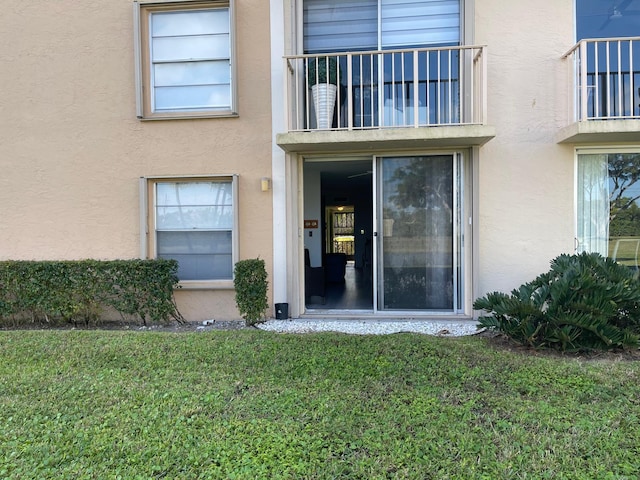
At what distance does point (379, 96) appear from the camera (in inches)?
244

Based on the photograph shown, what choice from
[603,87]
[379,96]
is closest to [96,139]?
[379,96]

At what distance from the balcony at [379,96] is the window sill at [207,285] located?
92.9 inches

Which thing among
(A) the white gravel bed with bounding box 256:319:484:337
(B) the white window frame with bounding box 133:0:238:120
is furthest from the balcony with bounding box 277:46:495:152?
(A) the white gravel bed with bounding box 256:319:484:337

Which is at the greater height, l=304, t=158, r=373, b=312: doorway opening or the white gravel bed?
l=304, t=158, r=373, b=312: doorway opening

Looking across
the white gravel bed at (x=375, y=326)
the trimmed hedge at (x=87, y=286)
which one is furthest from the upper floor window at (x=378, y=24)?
the trimmed hedge at (x=87, y=286)

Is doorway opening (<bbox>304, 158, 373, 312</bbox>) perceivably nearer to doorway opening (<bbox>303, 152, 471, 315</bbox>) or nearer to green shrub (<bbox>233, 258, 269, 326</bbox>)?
doorway opening (<bbox>303, 152, 471, 315</bbox>)

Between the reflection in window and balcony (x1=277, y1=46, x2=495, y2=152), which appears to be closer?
balcony (x1=277, y1=46, x2=495, y2=152)

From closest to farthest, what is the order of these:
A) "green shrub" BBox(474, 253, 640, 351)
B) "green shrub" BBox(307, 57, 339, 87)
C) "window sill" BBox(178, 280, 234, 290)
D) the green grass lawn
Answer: the green grass lawn < "green shrub" BBox(474, 253, 640, 351) < "green shrub" BBox(307, 57, 339, 87) < "window sill" BBox(178, 280, 234, 290)

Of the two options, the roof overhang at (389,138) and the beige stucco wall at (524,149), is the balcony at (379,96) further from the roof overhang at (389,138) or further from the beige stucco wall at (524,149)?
the beige stucco wall at (524,149)

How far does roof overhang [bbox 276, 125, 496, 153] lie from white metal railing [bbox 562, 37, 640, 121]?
1.46m

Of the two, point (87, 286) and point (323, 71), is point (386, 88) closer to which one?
point (323, 71)

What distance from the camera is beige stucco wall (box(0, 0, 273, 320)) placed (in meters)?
6.64

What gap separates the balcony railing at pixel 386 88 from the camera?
6270 mm

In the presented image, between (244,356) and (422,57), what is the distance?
5100mm
